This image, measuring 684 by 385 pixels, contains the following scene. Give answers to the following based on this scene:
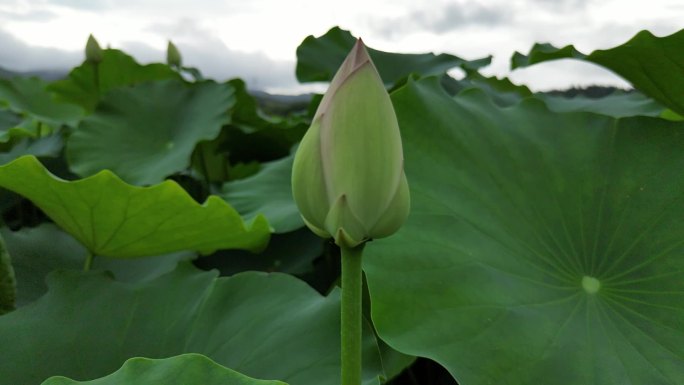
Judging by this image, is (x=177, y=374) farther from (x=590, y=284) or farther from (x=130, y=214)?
(x=590, y=284)

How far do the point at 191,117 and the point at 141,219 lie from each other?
92 centimetres

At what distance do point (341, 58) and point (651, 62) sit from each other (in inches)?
35.3

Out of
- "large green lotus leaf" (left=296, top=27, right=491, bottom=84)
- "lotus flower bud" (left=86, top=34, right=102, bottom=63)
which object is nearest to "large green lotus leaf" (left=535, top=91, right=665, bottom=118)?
"large green lotus leaf" (left=296, top=27, right=491, bottom=84)

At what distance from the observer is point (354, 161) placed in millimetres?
412

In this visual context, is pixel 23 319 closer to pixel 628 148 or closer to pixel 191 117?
pixel 628 148

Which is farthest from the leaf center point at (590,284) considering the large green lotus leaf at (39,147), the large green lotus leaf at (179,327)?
the large green lotus leaf at (39,147)

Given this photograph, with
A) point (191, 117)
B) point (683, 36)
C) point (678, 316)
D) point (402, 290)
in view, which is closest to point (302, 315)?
point (402, 290)

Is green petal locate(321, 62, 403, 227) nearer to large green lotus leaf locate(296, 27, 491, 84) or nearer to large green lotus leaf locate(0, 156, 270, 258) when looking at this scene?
large green lotus leaf locate(0, 156, 270, 258)

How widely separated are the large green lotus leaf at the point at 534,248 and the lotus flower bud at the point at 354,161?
9.0 inches

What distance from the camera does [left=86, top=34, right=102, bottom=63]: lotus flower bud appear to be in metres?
1.82

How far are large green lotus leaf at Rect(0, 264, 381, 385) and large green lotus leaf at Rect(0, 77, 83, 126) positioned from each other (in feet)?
5.12

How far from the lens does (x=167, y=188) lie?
725 mm

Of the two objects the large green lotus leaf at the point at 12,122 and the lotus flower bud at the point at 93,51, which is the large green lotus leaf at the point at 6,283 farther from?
the lotus flower bud at the point at 93,51

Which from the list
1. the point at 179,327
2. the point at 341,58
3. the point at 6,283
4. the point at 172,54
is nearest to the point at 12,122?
the point at 172,54
